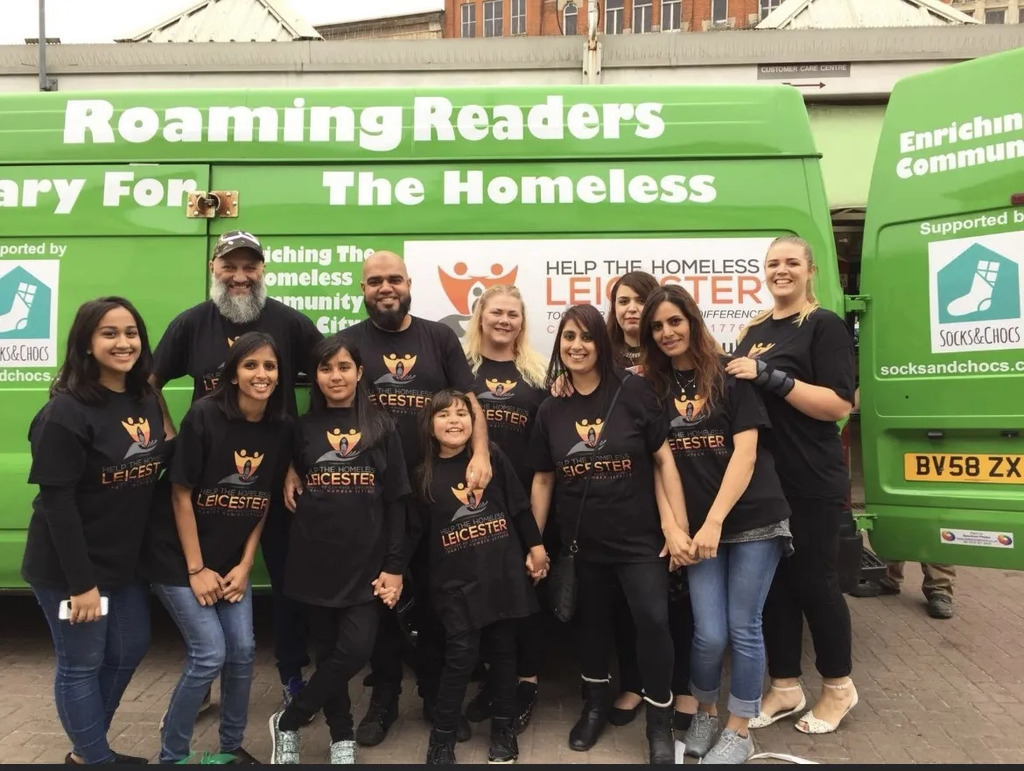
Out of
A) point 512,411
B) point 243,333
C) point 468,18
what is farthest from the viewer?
point 468,18

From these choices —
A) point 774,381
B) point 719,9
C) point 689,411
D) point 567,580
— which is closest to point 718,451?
point 689,411

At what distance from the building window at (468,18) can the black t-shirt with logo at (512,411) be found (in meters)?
38.0

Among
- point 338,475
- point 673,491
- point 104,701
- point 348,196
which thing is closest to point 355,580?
point 338,475

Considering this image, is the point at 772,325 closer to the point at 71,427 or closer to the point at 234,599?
the point at 234,599

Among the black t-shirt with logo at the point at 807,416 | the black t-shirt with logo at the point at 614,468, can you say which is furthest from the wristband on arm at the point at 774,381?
the black t-shirt with logo at the point at 614,468

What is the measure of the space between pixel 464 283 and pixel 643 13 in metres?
35.4

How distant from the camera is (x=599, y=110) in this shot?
11.3 feet

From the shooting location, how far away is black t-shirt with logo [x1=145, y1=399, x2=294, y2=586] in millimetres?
2512

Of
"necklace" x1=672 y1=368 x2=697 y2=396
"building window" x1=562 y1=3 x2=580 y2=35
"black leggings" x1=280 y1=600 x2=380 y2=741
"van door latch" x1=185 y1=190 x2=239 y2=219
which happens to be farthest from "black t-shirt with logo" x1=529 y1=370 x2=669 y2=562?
"building window" x1=562 y1=3 x2=580 y2=35

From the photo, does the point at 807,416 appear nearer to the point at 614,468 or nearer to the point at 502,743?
the point at 614,468

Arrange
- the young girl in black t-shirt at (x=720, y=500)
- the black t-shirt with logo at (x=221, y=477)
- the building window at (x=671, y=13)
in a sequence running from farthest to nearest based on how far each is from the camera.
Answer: the building window at (x=671, y=13)
the young girl in black t-shirt at (x=720, y=500)
the black t-shirt with logo at (x=221, y=477)

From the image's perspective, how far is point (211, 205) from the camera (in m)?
3.40

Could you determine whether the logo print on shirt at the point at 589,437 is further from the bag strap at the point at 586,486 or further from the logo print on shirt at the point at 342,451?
the logo print on shirt at the point at 342,451

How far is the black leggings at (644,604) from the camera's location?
2.66 metres
